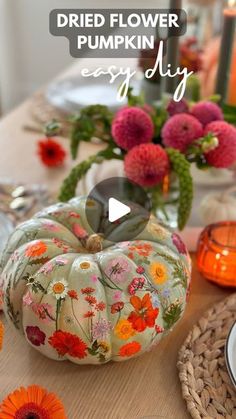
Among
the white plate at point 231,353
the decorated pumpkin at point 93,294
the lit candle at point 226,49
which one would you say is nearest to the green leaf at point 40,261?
the decorated pumpkin at point 93,294

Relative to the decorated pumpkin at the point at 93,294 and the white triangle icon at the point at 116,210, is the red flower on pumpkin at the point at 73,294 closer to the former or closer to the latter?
the decorated pumpkin at the point at 93,294

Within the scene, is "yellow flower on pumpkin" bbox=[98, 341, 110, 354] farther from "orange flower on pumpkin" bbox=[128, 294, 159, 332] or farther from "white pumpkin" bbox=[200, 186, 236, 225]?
"white pumpkin" bbox=[200, 186, 236, 225]

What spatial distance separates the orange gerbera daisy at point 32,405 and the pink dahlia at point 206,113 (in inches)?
17.5

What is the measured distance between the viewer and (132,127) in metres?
0.72

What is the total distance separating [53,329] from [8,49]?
2.44 meters

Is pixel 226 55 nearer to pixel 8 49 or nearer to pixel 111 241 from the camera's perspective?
pixel 111 241

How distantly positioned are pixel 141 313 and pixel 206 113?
349 mm

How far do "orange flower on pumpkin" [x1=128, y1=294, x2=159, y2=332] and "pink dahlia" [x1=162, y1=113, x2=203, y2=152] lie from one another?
0.26m

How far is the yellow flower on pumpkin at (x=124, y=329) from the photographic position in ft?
1.76

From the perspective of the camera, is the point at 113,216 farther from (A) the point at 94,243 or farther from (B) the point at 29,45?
(B) the point at 29,45

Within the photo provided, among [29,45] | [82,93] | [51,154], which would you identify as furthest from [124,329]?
[29,45]

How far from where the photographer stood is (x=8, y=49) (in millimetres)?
2729

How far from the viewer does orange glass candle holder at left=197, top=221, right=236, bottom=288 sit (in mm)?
682

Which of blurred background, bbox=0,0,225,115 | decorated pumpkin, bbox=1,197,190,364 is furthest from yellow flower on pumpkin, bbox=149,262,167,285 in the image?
blurred background, bbox=0,0,225,115
